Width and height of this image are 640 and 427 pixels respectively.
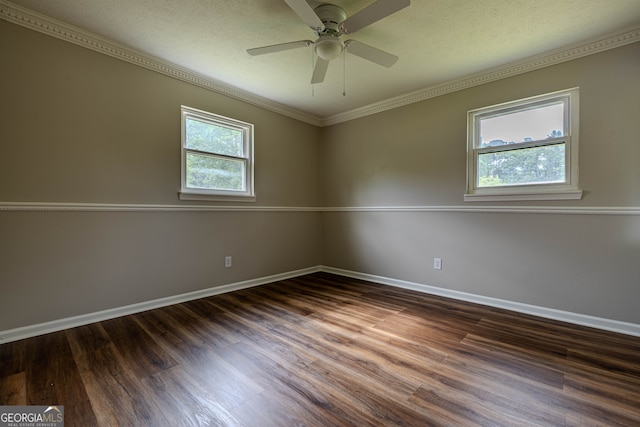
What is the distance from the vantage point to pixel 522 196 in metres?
2.76

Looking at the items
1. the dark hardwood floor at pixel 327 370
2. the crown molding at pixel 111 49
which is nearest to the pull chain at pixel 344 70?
the crown molding at pixel 111 49

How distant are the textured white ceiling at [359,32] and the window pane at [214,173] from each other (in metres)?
0.94

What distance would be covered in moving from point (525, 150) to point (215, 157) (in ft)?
11.1

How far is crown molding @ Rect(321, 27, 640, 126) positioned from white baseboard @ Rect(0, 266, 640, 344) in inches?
91.4

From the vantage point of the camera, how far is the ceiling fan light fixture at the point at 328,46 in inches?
81.1

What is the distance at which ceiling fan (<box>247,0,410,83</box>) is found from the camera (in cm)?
171

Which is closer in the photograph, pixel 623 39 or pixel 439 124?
pixel 623 39

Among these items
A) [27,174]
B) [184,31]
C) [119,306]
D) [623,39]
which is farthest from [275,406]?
[623,39]

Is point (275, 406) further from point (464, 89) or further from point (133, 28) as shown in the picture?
point (464, 89)

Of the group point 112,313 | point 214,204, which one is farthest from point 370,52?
point 112,313

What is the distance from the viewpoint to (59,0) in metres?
1.99

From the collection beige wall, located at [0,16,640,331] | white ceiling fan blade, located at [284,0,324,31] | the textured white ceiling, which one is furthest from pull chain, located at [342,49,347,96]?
beige wall, located at [0,16,640,331]

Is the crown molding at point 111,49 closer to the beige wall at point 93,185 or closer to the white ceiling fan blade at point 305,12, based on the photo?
the beige wall at point 93,185

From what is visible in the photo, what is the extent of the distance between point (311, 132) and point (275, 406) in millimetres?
3803
